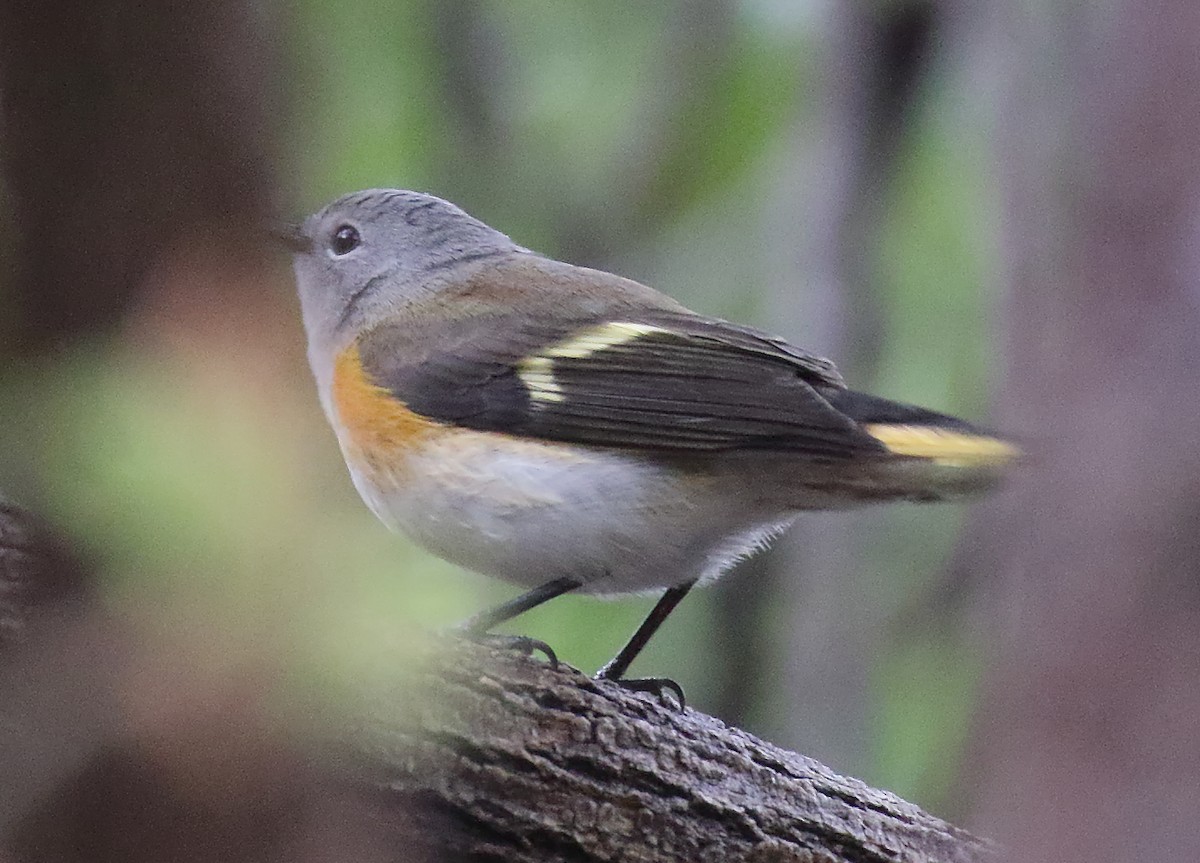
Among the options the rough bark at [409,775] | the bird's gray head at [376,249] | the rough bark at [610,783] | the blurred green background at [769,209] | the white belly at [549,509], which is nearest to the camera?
the rough bark at [409,775]

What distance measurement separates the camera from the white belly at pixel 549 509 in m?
3.19

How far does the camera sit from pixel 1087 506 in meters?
1.13

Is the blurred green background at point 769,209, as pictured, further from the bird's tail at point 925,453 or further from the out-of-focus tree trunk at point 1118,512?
the out-of-focus tree trunk at point 1118,512

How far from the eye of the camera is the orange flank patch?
331cm

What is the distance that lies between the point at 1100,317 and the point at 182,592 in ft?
2.49

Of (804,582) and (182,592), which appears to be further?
(804,582)

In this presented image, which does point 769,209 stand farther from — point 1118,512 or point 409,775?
point 1118,512

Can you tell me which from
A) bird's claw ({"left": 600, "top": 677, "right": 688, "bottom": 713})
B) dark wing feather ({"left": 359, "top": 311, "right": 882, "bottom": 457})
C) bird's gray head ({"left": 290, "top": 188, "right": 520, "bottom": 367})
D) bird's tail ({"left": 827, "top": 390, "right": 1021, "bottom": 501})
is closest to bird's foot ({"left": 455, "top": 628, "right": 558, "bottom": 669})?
bird's claw ({"left": 600, "top": 677, "right": 688, "bottom": 713})

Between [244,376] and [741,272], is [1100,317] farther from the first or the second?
[741,272]

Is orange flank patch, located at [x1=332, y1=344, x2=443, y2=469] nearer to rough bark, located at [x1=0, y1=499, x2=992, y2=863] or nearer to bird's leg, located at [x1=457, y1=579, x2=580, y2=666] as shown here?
bird's leg, located at [x1=457, y1=579, x2=580, y2=666]

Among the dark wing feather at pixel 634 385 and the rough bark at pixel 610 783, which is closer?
the rough bark at pixel 610 783

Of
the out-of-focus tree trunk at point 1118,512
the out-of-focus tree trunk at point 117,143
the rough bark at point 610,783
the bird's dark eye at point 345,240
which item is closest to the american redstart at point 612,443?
the rough bark at point 610,783

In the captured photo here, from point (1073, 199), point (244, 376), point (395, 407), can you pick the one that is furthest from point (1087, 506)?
point (395, 407)

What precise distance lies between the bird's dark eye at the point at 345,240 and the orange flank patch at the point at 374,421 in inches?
31.0
